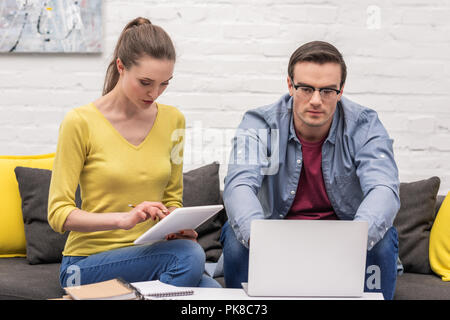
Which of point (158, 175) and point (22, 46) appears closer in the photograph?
point (158, 175)

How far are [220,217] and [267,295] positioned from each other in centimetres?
96

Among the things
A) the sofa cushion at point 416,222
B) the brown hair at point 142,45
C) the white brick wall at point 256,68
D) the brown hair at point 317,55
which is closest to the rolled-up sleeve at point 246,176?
the brown hair at point 317,55

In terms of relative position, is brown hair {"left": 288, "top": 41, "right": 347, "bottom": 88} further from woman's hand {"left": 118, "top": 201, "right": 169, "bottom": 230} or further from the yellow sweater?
woman's hand {"left": 118, "top": 201, "right": 169, "bottom": 230}

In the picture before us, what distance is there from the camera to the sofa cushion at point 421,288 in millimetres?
1822

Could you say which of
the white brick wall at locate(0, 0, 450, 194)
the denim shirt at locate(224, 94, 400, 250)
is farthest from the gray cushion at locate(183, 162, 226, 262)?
the denim shirt at locate(224, 94, 400, 250)

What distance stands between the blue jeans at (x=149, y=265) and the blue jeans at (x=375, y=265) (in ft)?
0.45

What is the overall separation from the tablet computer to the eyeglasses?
520 mm

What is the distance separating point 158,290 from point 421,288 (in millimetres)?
1012

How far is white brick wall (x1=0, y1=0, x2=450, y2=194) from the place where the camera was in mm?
2381

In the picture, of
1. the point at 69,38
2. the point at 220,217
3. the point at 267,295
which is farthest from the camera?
the point at 69,38

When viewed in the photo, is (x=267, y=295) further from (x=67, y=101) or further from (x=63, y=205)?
(x=67, y=101)

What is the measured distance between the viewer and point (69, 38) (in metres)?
2.39

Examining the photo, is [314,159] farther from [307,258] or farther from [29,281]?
[29,281]
